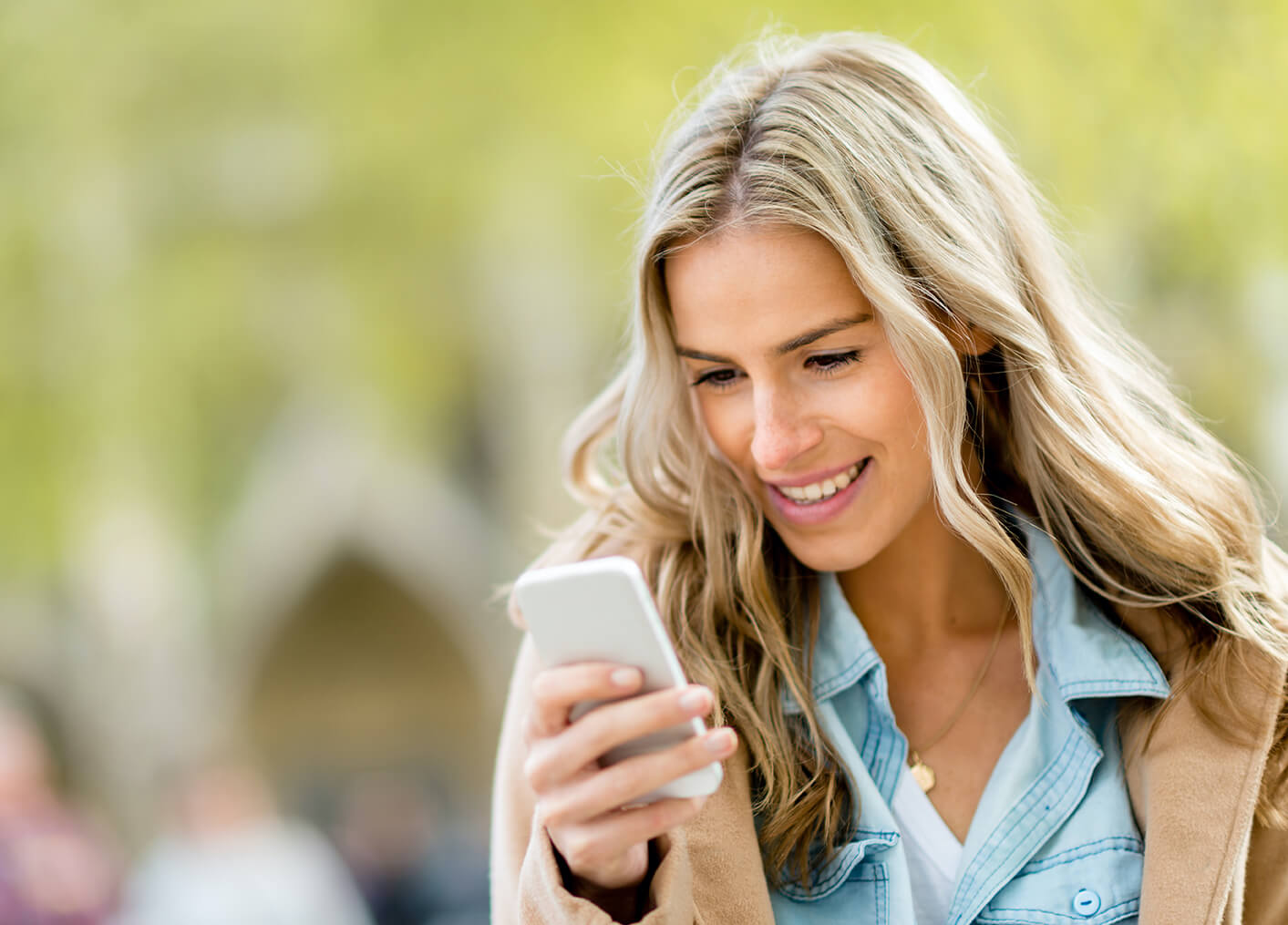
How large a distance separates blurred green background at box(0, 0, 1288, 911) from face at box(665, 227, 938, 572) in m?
2.74

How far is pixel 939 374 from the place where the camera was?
86.2 inches

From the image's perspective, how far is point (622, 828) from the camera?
169 centimetres

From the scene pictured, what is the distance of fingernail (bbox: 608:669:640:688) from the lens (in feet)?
5.41

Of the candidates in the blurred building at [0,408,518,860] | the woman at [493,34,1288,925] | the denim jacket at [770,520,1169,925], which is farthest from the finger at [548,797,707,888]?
the blurred building at [0,408,518,860]

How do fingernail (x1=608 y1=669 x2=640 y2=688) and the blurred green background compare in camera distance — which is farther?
the blurred green background

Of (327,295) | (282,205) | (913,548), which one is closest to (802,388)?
(913,548)

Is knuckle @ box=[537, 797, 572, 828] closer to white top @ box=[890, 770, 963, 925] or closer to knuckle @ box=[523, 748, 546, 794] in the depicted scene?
knuckle @ box=[523, 748, 546, 794]

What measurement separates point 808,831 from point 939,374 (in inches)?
28.7

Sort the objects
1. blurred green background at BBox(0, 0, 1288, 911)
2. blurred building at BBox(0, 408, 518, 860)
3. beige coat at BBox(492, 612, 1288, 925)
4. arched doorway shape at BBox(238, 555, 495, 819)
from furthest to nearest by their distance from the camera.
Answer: arched doorway shape at BBox(238, 555, 495, 819) → blurred building at BBox(0, 408, 518, 860) → blurred green background at BBox(0, 0, 1288, 911) → beige coat at BBox(492, 612, 1288, 925)

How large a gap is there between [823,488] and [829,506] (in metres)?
0.03

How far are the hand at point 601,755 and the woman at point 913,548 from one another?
0.39m

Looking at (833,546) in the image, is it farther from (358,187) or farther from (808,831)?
(358,187)

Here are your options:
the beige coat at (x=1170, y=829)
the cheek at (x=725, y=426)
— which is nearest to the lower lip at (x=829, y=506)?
the cheek at (x=725, y=426)

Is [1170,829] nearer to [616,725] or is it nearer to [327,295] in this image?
[616,725]
